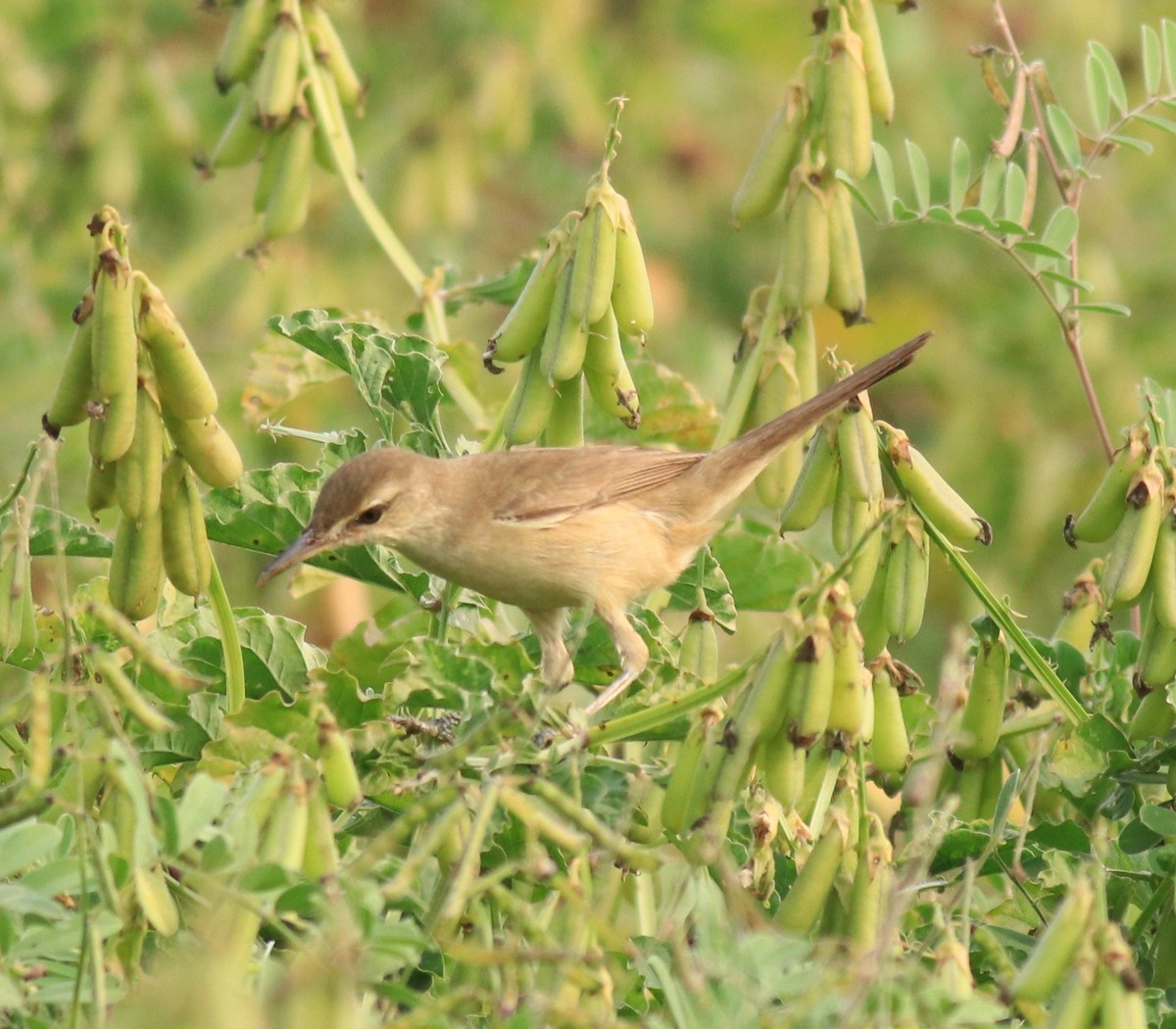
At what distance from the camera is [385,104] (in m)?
8.05

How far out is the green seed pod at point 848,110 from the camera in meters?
3.08

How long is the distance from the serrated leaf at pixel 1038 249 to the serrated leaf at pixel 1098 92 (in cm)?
40

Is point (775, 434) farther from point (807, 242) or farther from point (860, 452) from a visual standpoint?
point (860, 452)

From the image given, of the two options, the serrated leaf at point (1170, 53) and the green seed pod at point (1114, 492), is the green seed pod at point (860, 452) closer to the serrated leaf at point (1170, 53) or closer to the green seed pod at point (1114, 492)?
the green seed pod at point (1114, 492)

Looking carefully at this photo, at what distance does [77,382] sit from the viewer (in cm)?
233

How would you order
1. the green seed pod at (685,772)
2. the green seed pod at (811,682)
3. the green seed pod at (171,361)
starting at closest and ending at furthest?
the green seed pod at (811,682), the green seed pod at (685,772), the green seed pod at (171,361)

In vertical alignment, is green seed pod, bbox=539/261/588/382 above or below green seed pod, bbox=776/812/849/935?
above

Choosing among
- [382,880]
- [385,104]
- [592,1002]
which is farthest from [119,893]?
[385,104]

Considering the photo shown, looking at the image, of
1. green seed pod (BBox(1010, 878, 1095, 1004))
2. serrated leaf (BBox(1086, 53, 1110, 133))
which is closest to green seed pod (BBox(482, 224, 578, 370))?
serrated leaf (BBox(1086, 53, 1110, 133))

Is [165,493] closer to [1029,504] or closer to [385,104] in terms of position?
[1029,504]

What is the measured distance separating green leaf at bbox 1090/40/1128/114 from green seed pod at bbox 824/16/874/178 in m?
0.59

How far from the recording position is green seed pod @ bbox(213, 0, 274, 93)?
138 inches

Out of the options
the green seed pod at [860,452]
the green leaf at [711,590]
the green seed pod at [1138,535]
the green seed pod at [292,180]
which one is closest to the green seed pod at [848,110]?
the green seed pod at [860,452]

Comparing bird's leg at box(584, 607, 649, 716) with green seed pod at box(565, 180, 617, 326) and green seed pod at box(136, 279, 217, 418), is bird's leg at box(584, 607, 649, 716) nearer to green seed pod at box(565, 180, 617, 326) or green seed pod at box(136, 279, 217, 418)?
green seed pod at box(565, 180, 617, 326)
